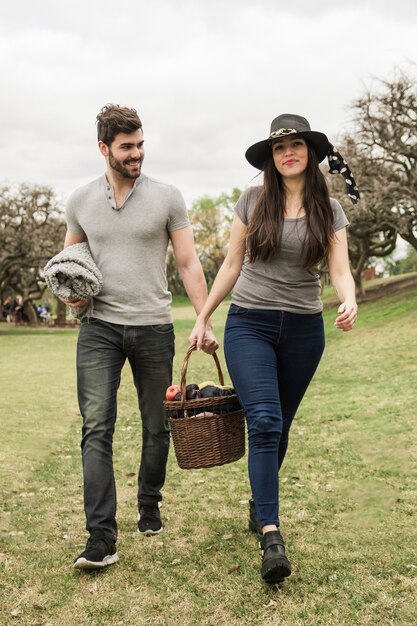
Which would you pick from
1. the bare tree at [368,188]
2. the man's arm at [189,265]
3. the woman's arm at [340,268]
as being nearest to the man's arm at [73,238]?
the man's arm at [189,265]

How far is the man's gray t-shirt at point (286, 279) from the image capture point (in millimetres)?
4074

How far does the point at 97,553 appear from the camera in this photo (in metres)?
3.97

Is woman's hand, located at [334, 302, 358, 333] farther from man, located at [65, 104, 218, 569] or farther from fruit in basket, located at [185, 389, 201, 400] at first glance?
fruit in basket, located at [185, 389, 201, 400]

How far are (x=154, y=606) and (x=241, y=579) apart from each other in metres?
0.51

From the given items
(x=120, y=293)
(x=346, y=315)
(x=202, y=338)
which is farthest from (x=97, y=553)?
(x=346, y=315)

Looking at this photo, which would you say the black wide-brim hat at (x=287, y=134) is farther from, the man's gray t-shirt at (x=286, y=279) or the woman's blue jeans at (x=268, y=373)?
the woman's blue jeans at (x=268, y=373)

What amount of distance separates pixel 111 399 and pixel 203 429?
0.57 meters

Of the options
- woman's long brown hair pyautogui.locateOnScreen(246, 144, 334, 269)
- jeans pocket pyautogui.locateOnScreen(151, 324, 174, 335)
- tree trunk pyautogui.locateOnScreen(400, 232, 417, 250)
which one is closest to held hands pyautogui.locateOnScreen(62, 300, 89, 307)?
jeans pocket pyautogui.locateOnScreen(151, 324, 174, 335)

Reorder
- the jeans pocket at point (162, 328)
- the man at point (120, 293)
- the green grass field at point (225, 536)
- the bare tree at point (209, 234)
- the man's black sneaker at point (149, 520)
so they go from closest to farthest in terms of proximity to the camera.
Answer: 1. the green grass field at point (225, 536)
2. the man at point (120, 293)
3. the jeans pocket at point (162, 328)
4. the man's black sneaker at point (149, 520)
5. the bare tree at point (209, 234)

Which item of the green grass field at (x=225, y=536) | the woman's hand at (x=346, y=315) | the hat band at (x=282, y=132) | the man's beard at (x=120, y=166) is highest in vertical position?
the hat band at (x=282, y=132)

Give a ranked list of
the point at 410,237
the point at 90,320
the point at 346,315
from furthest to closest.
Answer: the point at 410,237 < the point at 90,320 < the point at 346,315

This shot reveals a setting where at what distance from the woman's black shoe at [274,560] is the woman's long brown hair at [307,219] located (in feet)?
4.82

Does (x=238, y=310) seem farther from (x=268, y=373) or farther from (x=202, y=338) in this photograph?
(x=268, y=373)

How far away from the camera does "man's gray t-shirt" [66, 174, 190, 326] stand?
14.3 feet
